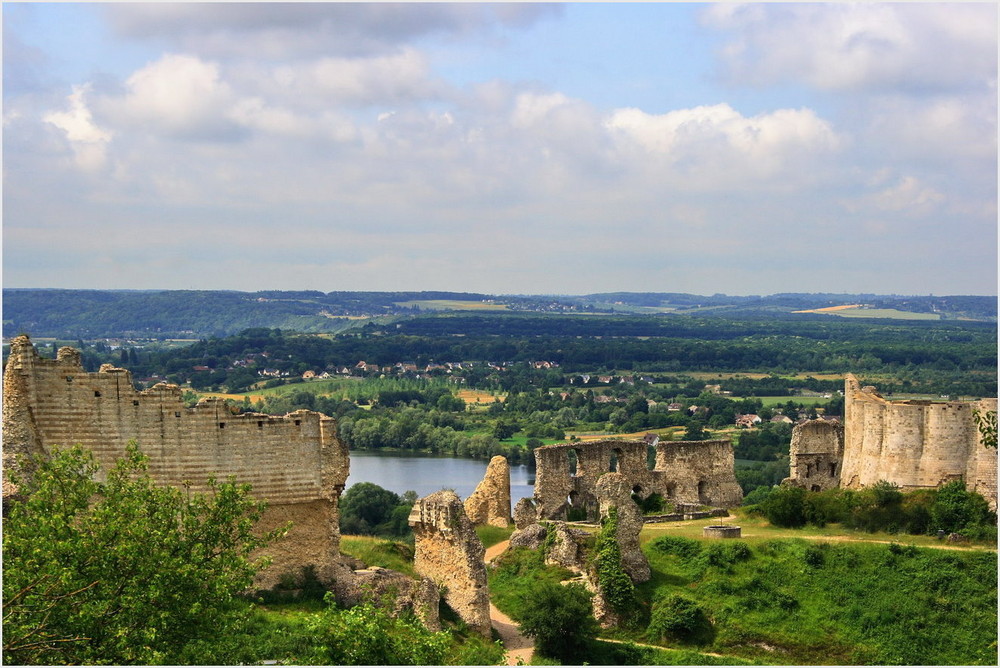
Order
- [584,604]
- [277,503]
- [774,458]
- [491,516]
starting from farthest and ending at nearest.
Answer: [774,458]
[491,516]
[584,604]
[277,503]

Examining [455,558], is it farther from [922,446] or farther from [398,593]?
[922,446]

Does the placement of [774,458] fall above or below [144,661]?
below

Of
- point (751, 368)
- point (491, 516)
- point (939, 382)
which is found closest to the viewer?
point (491, 516)

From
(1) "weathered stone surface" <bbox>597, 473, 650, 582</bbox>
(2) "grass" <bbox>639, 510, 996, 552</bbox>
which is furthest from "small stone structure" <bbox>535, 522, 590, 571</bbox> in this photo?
(2) "grass" <bbox>639, 510, 996, 552</bbox>

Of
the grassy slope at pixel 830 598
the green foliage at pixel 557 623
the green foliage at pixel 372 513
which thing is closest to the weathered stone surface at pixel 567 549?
the grassy slope at pixel 830 598

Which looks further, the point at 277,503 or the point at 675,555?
the point at 675,555

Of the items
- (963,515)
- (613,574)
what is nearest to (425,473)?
(963,515)

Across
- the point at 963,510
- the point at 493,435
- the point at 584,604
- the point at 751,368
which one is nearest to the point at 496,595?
the point at 584,604

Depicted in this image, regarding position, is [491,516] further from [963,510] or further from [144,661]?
[144,661]
